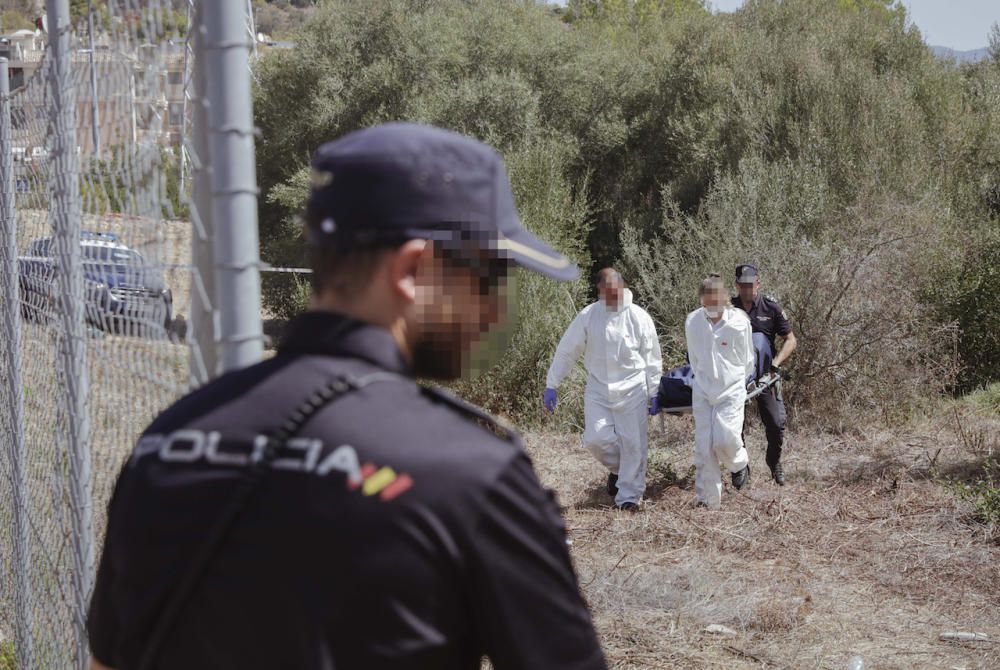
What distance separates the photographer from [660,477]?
10.1 metres

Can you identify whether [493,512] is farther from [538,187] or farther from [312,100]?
[312,100]

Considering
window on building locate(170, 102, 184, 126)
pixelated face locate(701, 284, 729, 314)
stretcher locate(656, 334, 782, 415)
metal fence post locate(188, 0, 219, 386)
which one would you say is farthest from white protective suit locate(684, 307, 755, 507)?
metal fence post locate(188, 0, 219, 386)

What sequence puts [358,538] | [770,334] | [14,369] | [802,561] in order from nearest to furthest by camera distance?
[358,538]
[14,369]
[802,561]
[770,334]

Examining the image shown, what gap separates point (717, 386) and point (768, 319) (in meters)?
1.18

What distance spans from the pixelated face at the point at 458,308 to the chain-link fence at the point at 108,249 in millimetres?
402

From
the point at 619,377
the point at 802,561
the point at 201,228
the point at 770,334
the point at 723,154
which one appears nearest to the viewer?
the point at 201,228

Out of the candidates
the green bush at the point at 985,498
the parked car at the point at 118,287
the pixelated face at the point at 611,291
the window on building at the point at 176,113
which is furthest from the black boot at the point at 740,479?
the window on building at the point at 176,113

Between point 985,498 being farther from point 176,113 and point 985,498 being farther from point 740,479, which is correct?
point 176,113

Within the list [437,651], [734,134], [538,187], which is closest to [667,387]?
[538,187]

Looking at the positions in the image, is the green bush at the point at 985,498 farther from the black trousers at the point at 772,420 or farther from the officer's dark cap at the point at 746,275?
the officer's dark cap at the point at 746,275

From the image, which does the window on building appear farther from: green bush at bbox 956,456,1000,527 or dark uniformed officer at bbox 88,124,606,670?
green bush at bbox 956,456,1000,527

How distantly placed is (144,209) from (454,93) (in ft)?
64.9

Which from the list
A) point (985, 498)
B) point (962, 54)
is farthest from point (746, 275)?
point (962, 54)

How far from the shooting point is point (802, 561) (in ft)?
25.1
